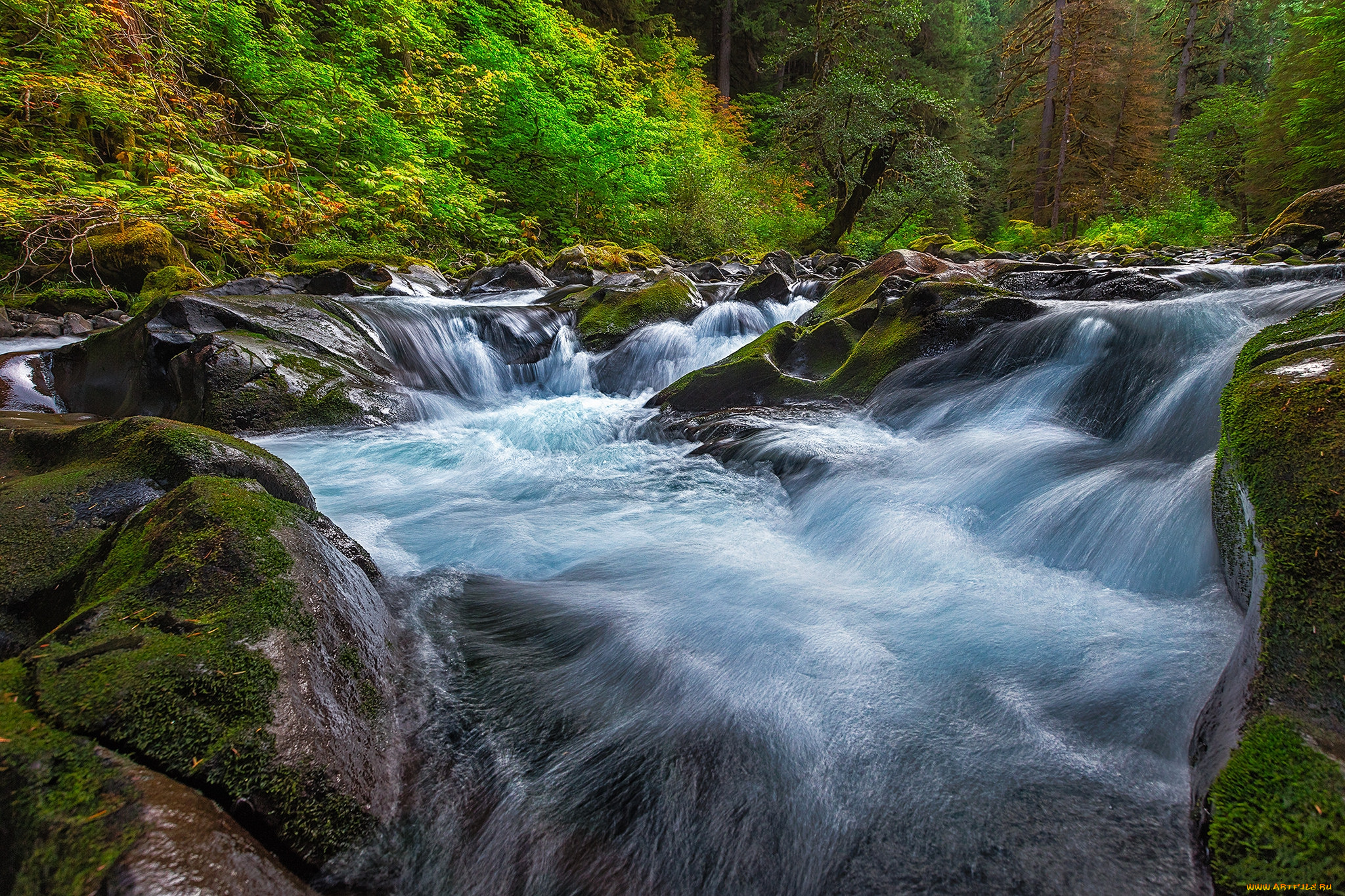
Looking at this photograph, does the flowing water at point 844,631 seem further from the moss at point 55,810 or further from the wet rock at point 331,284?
the wet rock at point 331,284

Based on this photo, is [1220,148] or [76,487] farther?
[1220,148]

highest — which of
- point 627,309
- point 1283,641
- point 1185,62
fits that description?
point 1185,62

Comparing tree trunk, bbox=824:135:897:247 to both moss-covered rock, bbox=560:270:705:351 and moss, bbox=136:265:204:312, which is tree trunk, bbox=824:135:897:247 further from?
moss, bbox=136:265:204:312

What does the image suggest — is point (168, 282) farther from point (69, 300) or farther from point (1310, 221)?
point (1310, 221)

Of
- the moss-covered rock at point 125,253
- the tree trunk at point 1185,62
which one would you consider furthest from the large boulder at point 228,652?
the tree trunk at point 1185,62

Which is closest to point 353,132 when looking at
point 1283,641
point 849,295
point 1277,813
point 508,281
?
point 508,281

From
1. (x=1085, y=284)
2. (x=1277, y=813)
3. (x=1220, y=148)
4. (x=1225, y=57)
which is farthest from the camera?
(x=1225, y=57)

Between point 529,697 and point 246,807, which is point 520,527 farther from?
point 246,807

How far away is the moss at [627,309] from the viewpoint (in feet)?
27.1

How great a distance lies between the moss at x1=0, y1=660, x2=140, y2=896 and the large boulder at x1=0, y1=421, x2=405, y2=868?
4cm

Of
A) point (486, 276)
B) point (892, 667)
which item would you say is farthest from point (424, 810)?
point (486, 276)

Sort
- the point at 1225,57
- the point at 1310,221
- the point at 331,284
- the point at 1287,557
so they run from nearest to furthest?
the point at 1287,557
the point at 331,284
the point at 1310,221
the point at 1225,57

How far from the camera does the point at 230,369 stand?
511 centimetres

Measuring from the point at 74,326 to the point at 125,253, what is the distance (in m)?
1.64
